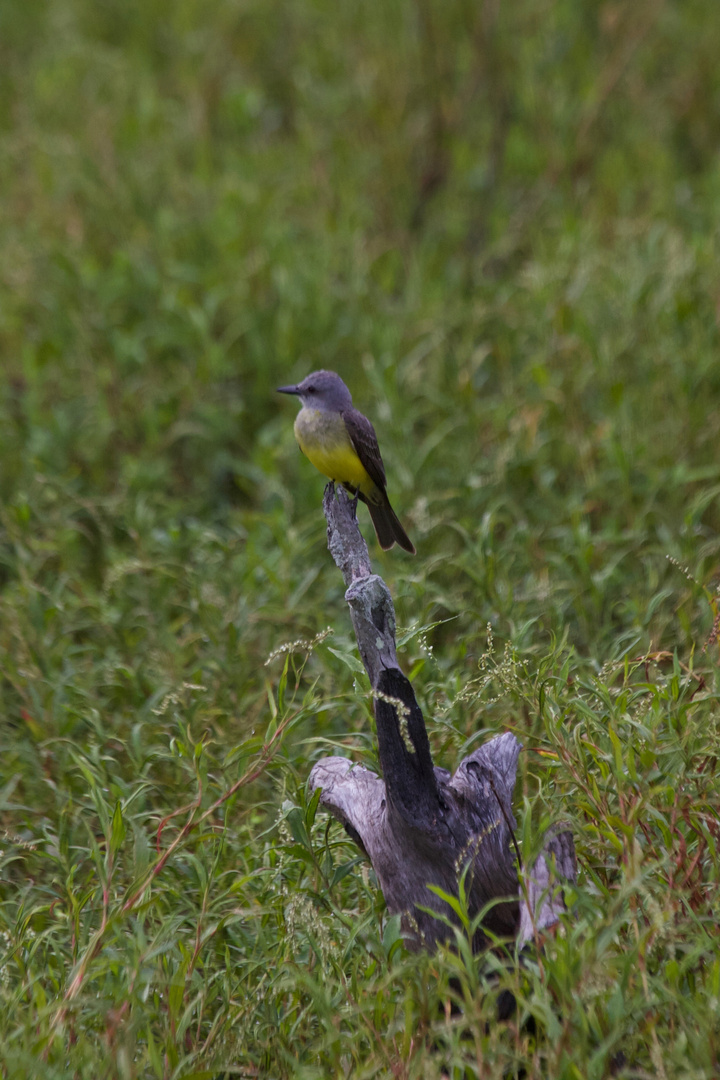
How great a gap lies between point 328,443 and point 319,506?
1580 mm

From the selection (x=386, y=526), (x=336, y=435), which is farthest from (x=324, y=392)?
(x=386, y=526)

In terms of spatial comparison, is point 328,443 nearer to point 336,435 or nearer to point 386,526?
point 336,435

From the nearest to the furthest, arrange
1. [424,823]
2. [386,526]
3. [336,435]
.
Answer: [424,823]
[336,435]
[386,526]

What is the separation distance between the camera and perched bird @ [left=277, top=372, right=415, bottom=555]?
3607 millimetres

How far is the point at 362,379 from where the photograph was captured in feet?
19.7

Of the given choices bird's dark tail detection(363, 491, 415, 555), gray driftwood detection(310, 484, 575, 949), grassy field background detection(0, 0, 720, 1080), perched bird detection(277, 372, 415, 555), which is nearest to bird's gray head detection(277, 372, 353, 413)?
perched bird detection(277, 372, 415, 555)

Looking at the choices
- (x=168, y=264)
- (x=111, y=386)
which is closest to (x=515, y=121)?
(x=168, y=264)

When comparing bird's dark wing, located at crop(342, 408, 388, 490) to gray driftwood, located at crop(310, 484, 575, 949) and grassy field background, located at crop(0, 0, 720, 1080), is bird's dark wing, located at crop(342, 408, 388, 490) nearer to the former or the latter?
grassy field background, located at crop(0, 0, 720, 1080)

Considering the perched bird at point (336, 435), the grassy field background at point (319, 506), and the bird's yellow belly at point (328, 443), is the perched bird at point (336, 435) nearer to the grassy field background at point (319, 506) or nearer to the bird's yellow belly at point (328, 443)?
the bird's yellow belly at point (328, 443)

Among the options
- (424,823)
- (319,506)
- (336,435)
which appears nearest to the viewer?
(424,823)

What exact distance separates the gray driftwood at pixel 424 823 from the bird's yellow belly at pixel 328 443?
3.02 ft

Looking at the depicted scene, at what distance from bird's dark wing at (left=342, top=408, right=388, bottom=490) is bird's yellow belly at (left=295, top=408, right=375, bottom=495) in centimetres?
2

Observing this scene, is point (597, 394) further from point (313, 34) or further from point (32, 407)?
point (313, 34)

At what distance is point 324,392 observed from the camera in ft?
12.1
